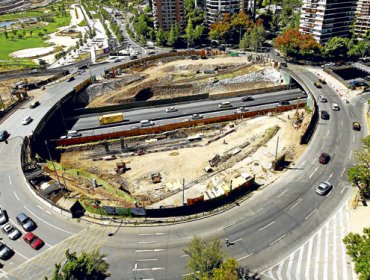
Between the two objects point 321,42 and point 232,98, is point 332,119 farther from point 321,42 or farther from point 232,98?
point 321,42

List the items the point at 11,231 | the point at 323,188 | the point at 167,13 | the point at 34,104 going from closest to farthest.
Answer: the point at 11,231 → the point at 323,188 → the point at 34,104 → the point at 167,13

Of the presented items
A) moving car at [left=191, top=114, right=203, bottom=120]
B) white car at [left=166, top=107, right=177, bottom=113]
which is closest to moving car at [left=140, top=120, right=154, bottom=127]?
white car at [left=166, top=107, right=177, bottom=113]

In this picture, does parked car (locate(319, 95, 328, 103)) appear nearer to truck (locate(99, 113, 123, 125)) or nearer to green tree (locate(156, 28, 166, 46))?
truck (locate(99, 113, 123, 125))

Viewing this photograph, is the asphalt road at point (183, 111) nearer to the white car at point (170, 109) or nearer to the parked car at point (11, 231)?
the white car at point (170, 109)

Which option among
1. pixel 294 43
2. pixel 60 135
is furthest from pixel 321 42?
pixel 60 135

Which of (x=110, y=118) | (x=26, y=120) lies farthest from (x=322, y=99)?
(x=26, y=120)

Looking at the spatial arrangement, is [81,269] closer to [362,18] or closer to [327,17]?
[327,17]
